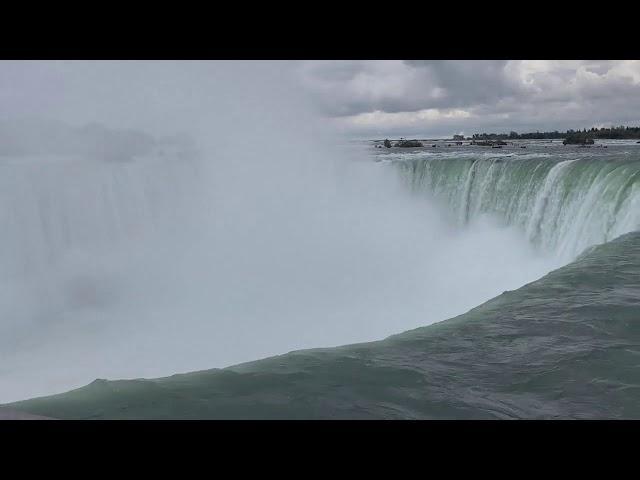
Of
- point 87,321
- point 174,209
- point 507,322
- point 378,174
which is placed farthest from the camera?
point 378,174

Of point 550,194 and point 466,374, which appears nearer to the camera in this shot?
point 466,374

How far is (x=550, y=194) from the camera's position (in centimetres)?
1627

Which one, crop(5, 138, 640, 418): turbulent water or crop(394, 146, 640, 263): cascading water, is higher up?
crop(394, 146, 640, 263): cascading water

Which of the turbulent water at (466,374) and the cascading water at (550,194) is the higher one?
the cascading water at (550,194)

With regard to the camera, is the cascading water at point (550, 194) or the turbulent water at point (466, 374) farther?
the cascading water at point (550, 194)

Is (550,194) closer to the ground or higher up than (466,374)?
higher up

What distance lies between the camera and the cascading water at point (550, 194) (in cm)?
1311

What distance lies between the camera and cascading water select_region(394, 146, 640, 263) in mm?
13109

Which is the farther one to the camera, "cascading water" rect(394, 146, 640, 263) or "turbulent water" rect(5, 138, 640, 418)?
"cascading water" rect(394, 146, 640, 263)
